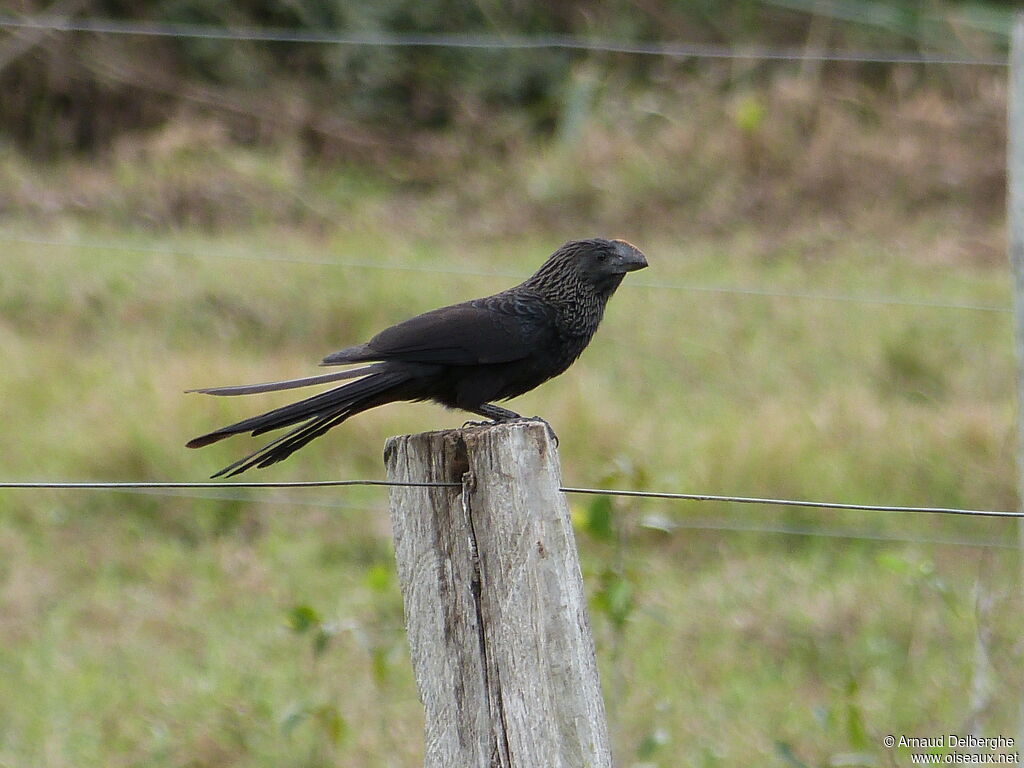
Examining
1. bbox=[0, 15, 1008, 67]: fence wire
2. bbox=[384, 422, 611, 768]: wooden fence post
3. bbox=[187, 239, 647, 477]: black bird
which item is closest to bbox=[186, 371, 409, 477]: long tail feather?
bbox=[187, 239, 647, 477]: black bird

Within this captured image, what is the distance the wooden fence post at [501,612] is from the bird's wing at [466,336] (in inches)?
25.5

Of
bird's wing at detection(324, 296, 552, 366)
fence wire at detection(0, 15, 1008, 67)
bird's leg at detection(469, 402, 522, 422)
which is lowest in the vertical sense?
bird's leg at detection(469, 402, 522, 422)

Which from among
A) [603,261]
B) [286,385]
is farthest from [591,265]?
[286,385]

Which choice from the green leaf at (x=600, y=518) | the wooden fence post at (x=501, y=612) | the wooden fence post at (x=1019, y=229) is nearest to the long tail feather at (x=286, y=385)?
the wooden fence post at (x=501, y=612)

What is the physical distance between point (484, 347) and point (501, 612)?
3.31ft

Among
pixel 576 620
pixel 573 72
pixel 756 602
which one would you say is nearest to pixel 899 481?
pixel 756 602

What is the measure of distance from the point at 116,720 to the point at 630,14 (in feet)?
29.3

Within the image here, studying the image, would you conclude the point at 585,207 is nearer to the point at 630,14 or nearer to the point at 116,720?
the point at 630,14

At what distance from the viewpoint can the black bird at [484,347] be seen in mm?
2830

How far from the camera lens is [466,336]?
9.99 feet

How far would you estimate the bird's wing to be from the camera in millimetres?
2926

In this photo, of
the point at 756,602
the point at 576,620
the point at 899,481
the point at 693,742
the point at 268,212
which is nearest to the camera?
the point at 576,620

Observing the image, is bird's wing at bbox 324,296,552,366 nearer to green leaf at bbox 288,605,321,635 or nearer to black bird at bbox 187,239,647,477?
black bird at bbox 187,239,647,477

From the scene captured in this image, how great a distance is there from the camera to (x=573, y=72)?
11.3 metres
